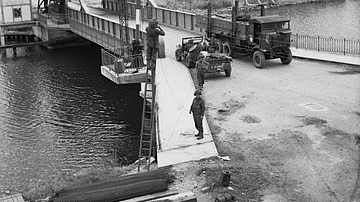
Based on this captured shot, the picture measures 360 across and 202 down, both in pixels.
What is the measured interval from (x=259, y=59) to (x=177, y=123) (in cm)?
947

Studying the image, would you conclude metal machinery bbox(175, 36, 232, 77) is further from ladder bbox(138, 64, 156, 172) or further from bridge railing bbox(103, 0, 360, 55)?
bridge railing bbox(103, 0, 360, 55)

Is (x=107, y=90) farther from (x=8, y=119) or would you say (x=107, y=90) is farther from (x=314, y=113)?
(x=314, y=113)

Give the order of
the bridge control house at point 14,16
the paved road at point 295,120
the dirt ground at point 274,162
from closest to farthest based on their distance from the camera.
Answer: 1. the dirt ground at point 274,162
2. the paved road at point 295,120
3. the bridge control house at point 14,16

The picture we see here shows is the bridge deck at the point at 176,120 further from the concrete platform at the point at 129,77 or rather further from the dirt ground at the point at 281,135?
the concrete platform at the point at 129,77

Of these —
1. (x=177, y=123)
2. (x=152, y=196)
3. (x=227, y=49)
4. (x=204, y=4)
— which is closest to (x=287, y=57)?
(x=227, y=49)

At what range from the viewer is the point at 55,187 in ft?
55.3

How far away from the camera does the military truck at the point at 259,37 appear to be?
28359 mm

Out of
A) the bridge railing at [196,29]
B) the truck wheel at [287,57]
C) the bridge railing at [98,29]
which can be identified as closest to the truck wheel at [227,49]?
the truck wheel at [287,57]

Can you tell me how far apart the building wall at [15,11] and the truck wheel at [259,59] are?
3278 cm

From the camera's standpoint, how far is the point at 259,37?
2861cm

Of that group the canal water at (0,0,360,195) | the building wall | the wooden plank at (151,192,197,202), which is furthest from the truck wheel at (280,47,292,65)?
the building wall

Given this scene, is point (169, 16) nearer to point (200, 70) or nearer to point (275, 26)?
point (275, 26)

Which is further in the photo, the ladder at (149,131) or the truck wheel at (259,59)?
the truck wheel at (259,59)

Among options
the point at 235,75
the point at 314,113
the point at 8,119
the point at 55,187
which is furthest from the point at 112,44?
the point at 55,187
